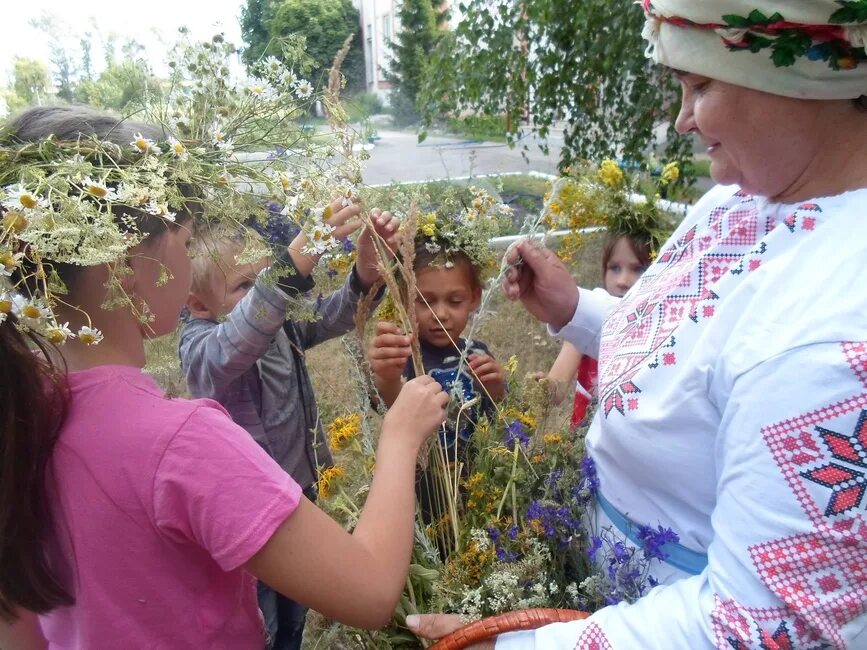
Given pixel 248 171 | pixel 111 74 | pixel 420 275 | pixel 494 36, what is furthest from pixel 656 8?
pixel 494 36

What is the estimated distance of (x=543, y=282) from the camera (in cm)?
173

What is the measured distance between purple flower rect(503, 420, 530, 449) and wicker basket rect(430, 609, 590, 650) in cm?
42

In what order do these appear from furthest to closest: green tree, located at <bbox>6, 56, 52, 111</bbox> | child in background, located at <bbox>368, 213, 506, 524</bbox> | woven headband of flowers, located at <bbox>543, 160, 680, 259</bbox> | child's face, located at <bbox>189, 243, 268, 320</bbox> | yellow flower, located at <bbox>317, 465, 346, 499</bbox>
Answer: woven headband of flowers, located at <bbox>543, 160, 680, 259</bbox>
child's face, located at <bbox>189, 243, 268, 320</bbox>
child in background, located at <bbox>368, 213, 506, 524</bbox>
yellow flower, located at <bbox>317, 465, 346, 499</bbox>
green tree, located at <bbox>6, 56, 52, 111</bbox>

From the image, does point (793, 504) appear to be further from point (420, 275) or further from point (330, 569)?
point (420, 275)

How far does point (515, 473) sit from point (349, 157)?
702 mm

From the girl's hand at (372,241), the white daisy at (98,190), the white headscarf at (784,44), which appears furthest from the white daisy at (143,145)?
the white headscarf at (784,44)

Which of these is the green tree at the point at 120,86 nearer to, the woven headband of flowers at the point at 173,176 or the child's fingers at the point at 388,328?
the woven headband of flowers at the point at 173,176

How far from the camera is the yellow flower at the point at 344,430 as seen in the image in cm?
138

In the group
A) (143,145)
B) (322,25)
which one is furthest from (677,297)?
(322,25)

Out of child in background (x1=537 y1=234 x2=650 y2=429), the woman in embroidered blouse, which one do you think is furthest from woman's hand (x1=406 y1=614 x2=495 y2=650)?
child in background (x1=537 y1=234 x2=650 y2=429)

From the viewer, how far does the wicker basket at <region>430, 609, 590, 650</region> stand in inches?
38.1

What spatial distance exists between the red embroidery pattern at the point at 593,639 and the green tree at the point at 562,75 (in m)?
3.92

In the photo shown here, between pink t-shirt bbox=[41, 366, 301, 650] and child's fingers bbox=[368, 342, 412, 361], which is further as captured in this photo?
child's fingers bbox=[368, 342, 412, 361]

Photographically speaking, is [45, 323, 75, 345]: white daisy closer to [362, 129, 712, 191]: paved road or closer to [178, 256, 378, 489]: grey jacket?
[178, 256, 378, 489]: grey jacket
